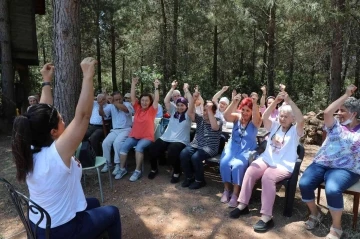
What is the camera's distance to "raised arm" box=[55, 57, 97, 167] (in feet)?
5.95

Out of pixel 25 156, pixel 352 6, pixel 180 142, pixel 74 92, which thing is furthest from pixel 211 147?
pixel 352 6

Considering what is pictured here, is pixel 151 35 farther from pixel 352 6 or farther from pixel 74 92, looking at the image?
pixel 74 92

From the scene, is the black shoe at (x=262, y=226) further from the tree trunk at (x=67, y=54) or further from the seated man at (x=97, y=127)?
the seated man at (x=97, y=127)

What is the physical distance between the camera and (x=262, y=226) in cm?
332

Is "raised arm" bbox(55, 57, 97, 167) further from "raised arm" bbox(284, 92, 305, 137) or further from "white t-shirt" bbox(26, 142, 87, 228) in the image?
"raised arm" bbox(284, 92, 305, 137)

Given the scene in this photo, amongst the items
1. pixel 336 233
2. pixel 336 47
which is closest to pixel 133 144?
pixel 336 233

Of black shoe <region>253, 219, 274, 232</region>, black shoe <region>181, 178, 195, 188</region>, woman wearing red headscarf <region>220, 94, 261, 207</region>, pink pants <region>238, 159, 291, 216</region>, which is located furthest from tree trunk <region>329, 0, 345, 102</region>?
black shoe <region>253, 219, 274, 232</region>

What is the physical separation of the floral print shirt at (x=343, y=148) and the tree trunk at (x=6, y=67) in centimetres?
851

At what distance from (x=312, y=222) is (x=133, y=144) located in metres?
2.93

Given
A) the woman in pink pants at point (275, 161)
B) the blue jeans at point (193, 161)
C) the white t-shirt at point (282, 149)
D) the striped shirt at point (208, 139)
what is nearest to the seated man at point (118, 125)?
the blue jeans at point (193, 161)

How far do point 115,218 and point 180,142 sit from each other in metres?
2.65

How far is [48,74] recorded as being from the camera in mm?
→ 2854

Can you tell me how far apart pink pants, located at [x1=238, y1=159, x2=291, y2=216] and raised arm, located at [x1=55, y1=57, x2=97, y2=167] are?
2.37m

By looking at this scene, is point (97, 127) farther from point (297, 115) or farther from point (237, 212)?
point (297, 115)
